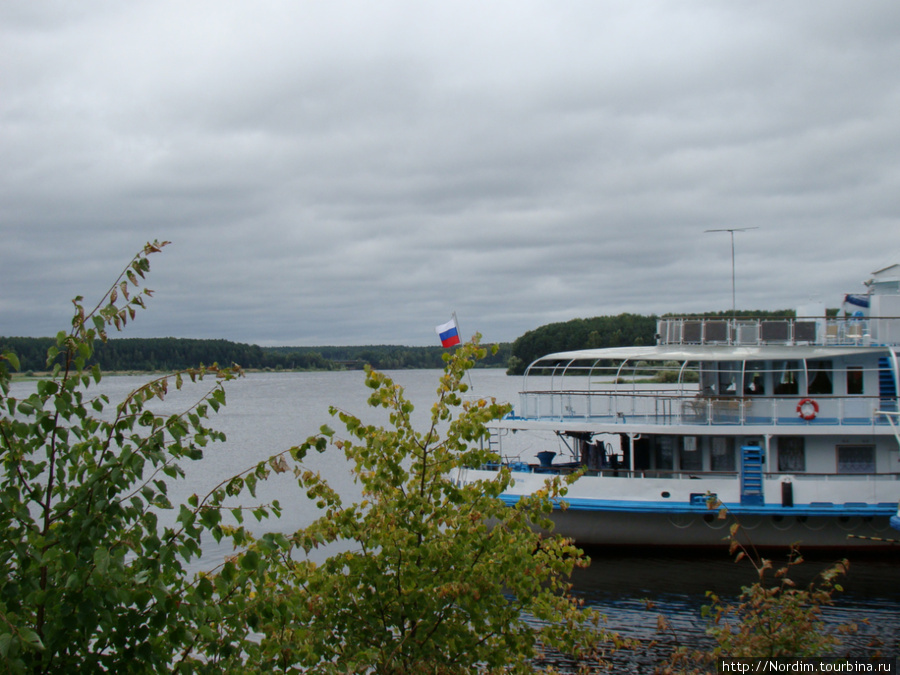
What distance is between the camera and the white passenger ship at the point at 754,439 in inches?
788

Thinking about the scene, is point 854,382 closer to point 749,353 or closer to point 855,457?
point 855,457

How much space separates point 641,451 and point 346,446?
58.7 ft

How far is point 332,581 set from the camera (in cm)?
561

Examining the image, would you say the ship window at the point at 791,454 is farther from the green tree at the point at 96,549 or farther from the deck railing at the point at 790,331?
the green tree at the point at 96,549

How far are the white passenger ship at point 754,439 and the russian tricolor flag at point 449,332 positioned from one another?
3.35m

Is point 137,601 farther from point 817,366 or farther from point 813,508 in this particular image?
point 817,366

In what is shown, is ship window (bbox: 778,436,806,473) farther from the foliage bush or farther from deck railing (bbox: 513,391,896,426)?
the foliage bush

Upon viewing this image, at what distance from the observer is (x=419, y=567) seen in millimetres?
5691

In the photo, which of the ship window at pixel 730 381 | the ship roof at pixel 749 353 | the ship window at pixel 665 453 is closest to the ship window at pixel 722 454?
the ship window at pixel 665 453

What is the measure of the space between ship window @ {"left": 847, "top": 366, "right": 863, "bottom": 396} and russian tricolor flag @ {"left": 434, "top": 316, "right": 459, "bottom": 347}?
1080cm

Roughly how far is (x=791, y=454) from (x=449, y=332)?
9495 millimetres

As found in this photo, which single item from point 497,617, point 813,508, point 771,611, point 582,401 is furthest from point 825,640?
point 582,401

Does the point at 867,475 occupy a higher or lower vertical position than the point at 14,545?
lower

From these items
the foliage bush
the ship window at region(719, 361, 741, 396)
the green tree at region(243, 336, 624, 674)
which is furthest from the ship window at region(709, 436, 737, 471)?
the green tree at region(243, 336, 624, 674)
